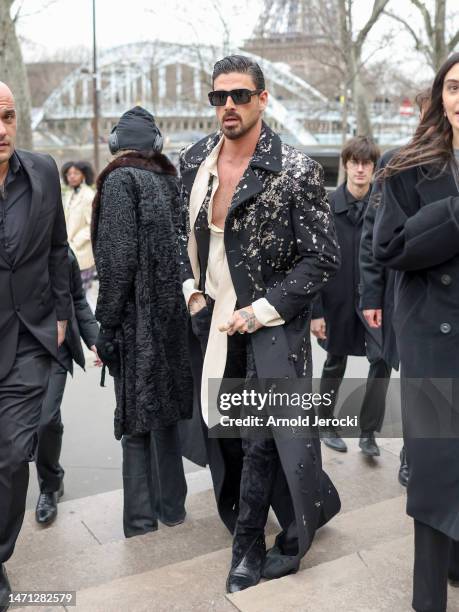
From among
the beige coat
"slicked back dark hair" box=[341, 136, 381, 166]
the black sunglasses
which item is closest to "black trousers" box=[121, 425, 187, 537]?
the black sunglasses

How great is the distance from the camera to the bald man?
3105 millimetres

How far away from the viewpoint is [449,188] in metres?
2.76

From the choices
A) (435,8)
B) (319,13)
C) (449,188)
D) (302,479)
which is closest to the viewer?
(449,188)

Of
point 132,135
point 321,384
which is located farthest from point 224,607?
point 321,384

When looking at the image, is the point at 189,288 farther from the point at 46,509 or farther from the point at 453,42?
the point at 453,42

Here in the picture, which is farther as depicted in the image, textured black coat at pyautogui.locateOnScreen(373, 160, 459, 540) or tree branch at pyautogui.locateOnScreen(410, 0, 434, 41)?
tree branch at pyautogui.locateOnScreen(410, 0, 434, 41)

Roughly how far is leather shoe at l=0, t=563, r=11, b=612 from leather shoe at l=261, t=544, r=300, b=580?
1.03 meters

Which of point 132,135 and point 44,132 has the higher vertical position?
point 132,135

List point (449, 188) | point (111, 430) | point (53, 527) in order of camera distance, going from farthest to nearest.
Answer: point (111, 430)
point (53, 527)
point (449, 188)

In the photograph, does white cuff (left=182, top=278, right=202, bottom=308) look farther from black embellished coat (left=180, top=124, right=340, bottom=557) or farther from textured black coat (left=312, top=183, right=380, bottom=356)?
textured black coat (left=312, top=183, right=380, bottom=356)

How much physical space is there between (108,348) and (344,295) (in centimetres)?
191

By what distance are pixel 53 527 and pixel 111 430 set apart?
5.82 feet

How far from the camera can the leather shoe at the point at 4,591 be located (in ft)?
10.1

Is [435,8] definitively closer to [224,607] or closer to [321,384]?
[321,384]
